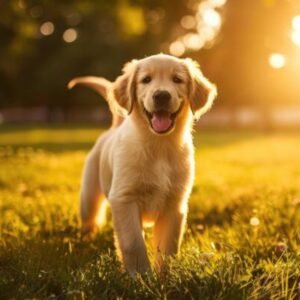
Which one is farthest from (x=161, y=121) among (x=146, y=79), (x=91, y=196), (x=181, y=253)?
(x=91, y=196)

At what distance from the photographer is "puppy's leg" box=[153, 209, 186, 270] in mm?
3721

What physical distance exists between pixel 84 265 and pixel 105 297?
24.7 inches

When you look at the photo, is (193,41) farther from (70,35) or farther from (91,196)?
(91,196)

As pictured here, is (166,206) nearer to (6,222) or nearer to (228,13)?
(6,222)

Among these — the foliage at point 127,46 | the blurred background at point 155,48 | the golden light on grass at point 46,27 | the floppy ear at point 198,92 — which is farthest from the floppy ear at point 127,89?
the golden light on grass at point 46,27

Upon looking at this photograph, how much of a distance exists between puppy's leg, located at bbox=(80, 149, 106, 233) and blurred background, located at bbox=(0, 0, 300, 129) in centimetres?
737

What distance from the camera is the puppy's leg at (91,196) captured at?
15.9ft

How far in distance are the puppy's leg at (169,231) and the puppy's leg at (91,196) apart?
3.56 ft

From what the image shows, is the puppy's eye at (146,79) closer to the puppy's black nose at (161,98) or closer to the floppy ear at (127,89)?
the floppy ear at (127,89)

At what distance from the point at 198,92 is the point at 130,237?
1.20m

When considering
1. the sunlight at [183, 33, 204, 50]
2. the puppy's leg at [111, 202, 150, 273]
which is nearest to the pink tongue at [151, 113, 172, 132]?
the puppy's leg at [111, 202, 150, 273]

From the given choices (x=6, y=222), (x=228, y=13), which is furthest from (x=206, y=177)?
(x=228, y=13)

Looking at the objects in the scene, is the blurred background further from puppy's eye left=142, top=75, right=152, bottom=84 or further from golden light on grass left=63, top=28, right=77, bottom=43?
puppy's eye left=142, top=75, right=152, bottom=84

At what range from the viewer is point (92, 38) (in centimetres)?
4209
